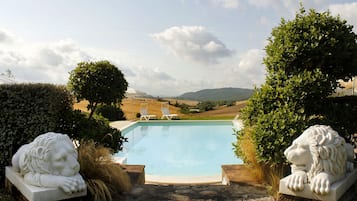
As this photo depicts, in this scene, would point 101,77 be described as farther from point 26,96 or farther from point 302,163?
point 302,163

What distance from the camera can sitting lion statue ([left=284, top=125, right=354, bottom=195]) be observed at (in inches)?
118

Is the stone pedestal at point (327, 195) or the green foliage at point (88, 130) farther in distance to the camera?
the green foliage at point (88, 130)

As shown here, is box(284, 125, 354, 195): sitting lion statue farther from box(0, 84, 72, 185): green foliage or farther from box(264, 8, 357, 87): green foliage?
box(0, 84, 72, 185): green foliage

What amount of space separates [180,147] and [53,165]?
889cm

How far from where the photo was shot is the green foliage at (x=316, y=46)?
4578mm

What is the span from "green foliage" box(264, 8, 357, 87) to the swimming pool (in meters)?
3.35

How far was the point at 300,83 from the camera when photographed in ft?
14.2

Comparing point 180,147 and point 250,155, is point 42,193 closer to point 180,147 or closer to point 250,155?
point 250,155

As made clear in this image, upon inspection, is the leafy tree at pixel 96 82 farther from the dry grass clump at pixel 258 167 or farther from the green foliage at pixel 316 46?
the green foliage at pixel 316 46

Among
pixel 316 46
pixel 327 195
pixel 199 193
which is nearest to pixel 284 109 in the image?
pixel 316 46

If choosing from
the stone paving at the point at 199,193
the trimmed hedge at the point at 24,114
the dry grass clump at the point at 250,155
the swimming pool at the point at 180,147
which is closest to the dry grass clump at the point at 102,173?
the stone paving at the point at 199,193

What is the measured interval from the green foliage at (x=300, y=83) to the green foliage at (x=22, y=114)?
3.15 m

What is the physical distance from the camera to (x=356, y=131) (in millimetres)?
4574

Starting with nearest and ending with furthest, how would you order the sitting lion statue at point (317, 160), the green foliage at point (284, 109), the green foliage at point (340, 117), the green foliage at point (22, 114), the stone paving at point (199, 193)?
1. the sitting lion statue at point (317, 160)
2. the stone paving at point (199, 193)
3. the green foliage at point (284, 109)
4. the green foliage at point (22, 114)
5. the green foliage at point (340, 117)
